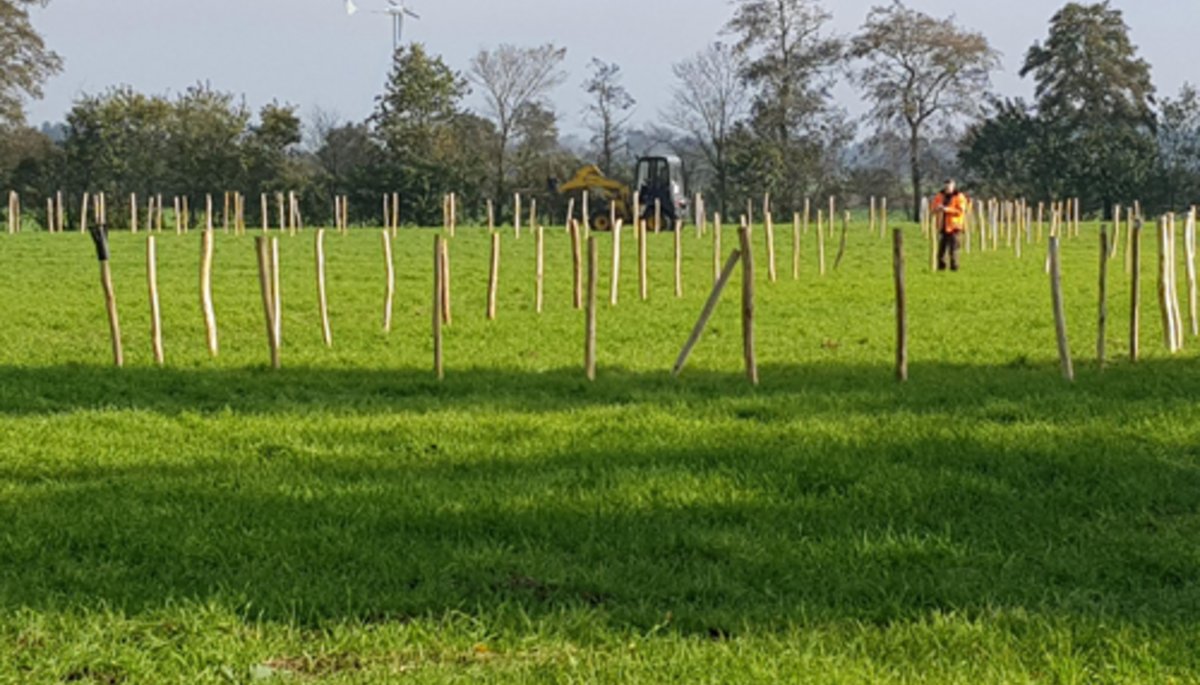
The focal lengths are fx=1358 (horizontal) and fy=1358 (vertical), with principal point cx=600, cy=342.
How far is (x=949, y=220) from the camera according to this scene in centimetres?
2712

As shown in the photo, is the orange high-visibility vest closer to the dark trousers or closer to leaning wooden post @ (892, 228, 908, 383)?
the dark trousers

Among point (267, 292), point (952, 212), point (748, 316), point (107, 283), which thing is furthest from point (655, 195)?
point (748, 316)

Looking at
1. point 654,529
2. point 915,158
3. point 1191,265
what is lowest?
point 654,529

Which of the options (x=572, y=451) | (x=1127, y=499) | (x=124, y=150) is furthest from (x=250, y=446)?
(x=124, y=150)

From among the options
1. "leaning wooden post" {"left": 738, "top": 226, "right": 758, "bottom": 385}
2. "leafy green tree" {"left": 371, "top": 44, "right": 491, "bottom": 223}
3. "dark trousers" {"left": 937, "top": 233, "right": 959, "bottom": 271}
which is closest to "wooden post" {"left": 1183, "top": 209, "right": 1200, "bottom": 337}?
"leaning wooden post" {"left": 738, "top": 226, "right": 758, "bottom": 385}

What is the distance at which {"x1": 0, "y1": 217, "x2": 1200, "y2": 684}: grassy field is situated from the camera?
17.4 feet

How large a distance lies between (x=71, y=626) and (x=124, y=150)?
6169 centimetres

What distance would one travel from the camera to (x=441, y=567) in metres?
6.42

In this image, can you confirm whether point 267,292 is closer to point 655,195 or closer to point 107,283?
point 107,283

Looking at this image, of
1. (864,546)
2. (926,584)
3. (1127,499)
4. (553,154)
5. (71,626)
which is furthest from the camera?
(553,154)

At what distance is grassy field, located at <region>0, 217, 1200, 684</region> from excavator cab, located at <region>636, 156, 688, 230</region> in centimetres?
3062

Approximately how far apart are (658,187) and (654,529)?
39.3 meters

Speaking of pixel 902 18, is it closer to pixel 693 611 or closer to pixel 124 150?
pixel 124 150

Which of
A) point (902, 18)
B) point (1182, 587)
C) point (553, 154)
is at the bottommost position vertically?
point (1182, 587)
